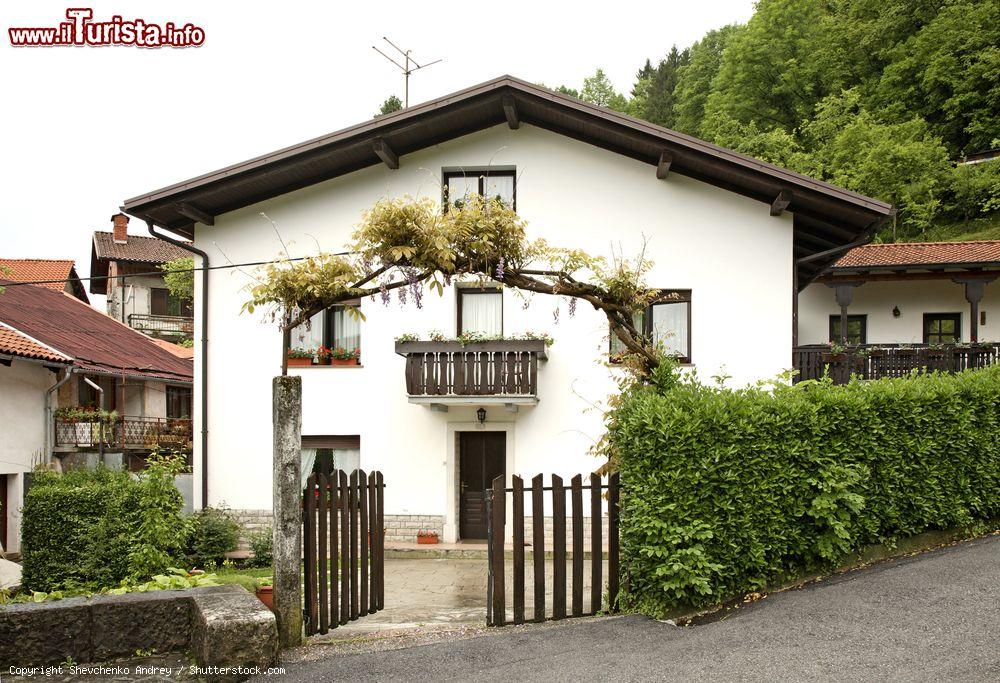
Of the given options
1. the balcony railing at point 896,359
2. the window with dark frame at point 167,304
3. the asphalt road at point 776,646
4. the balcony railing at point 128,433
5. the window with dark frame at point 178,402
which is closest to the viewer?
the asphalt road at point 776,646

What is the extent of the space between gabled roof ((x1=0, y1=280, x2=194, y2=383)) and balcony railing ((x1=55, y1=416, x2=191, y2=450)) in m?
1.44

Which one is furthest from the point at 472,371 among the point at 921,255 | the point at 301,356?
the point at 921,255

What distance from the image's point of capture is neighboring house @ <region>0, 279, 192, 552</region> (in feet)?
62.3

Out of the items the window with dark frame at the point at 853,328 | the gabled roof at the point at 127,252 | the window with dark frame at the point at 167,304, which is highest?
the gabled roof at the point at 127,252

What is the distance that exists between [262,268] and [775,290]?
362 inches

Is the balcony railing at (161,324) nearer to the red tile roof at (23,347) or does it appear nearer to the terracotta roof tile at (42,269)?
the terracotta roof tile at (42,269)

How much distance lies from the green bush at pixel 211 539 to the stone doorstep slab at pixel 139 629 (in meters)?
8.10

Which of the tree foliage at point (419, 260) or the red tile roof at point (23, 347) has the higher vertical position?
the tree foliage at point (419, 260)

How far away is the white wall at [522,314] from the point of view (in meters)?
14.8

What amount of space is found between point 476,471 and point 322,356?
11.8 feet

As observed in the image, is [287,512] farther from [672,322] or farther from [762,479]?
[672,322]

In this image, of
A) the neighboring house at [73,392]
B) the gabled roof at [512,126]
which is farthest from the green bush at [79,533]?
the gabled roof at [512,126]

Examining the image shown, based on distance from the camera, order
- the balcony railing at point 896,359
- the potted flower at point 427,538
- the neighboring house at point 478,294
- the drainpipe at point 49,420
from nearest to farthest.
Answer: the neighboring house at point 478,294
the potted flower at point 427,538
the balcony railing at point 896,359
the drainpipe at point 49,420

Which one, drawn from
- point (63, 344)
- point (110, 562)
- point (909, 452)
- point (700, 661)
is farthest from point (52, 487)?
point (909, 452)
